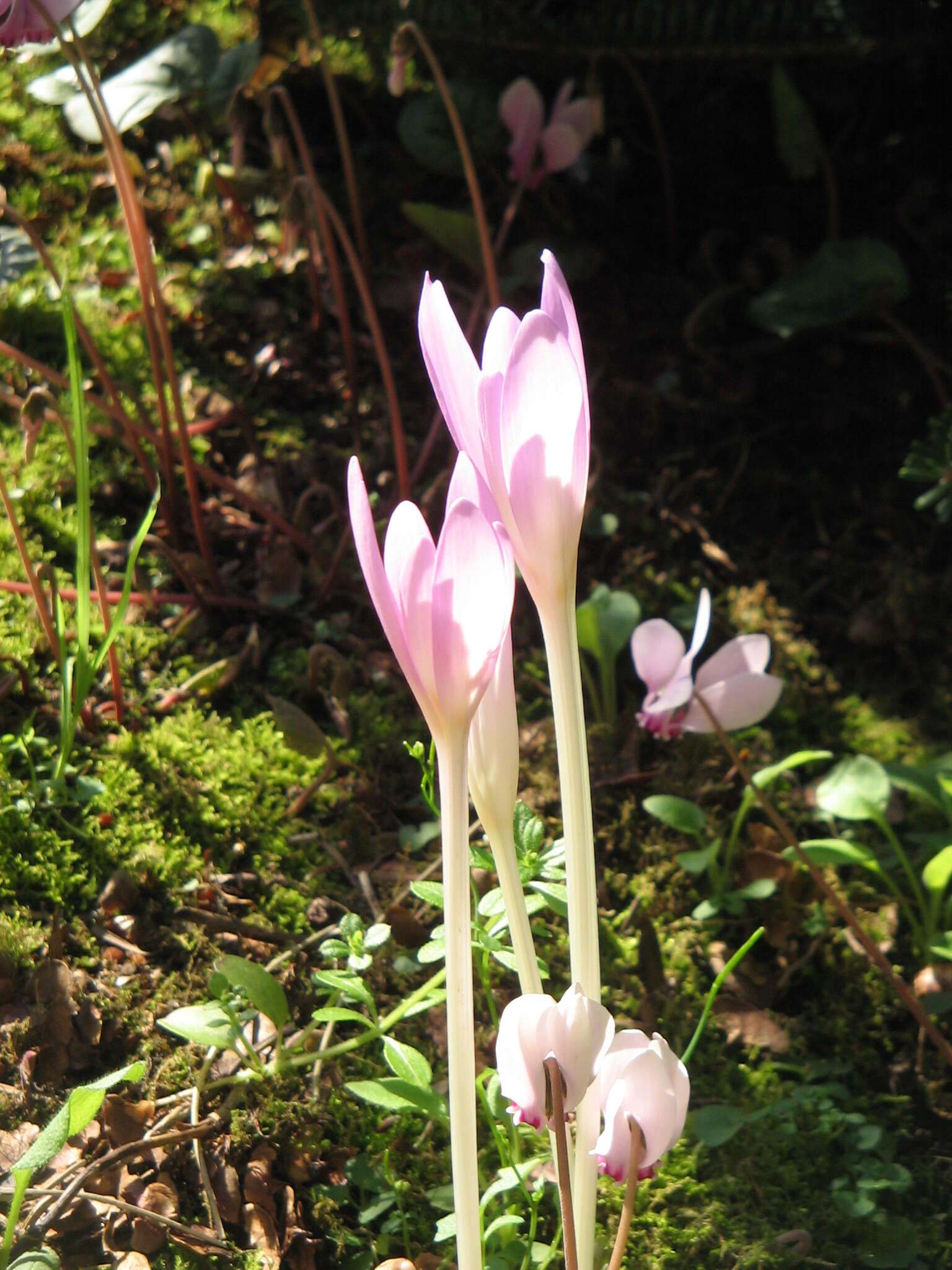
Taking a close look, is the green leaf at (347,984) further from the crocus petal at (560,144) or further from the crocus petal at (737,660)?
the crocus petal at (560,144)

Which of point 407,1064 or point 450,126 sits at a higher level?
point 450,126

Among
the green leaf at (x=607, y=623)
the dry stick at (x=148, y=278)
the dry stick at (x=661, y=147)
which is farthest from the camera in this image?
the dry stick at (x=661, y=147)

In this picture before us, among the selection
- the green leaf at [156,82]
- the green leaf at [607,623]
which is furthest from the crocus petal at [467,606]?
the green leaf at [156,82]

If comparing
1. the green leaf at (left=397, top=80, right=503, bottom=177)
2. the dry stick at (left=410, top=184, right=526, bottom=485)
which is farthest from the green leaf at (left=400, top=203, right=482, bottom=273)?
the green leaf at (left=397, top=80, right=503, bottom=177)

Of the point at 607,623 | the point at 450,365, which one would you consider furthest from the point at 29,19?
the point at 607,623

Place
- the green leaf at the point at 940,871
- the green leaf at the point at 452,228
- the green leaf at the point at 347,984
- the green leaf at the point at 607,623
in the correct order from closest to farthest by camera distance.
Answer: the green leaf at the point at 347,984, the green leaf at the point at 940,871, the green leaf at the point at 607,623, the green leaf at the point at 452,228

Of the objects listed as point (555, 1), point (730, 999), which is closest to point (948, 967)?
point (730, 999)

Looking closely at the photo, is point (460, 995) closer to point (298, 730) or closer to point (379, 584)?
point (379, 584)
